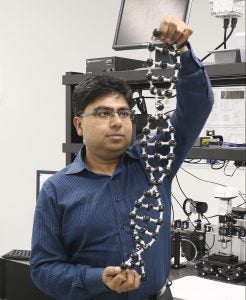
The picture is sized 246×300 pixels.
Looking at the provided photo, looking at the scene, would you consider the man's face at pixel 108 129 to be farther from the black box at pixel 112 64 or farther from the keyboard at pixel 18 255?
the keyboard at pixel 18 255

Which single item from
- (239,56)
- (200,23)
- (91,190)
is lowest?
(91,190)

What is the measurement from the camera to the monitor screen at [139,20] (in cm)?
215

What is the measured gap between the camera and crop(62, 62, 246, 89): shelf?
1.76m

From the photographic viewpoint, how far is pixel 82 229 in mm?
1588

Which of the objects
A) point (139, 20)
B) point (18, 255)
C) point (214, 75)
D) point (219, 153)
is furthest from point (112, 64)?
point (18, 255)

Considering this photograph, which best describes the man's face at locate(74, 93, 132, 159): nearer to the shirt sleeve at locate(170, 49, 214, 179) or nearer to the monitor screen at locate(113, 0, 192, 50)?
the shirt sleeve at locate(170, 49, 214, 179)

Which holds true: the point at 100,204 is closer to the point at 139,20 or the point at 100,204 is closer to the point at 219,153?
the point at 219,153

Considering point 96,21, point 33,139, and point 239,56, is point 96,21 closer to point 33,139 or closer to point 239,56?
point 33,139

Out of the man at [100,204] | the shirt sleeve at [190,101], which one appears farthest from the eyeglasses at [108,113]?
the shirt sleeve at [190,101]

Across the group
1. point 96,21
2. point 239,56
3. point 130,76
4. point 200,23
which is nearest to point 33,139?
point 96,21

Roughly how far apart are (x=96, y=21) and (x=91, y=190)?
8.26 ft

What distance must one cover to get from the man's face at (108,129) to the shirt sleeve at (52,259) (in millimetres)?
206

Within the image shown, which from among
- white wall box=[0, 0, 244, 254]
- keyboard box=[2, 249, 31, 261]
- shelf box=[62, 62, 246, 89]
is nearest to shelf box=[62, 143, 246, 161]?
shelf box=[62, 62, 246, 89]

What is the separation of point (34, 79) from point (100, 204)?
9.24 feet
